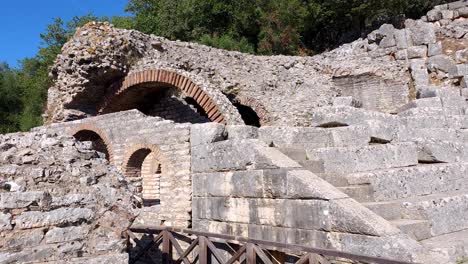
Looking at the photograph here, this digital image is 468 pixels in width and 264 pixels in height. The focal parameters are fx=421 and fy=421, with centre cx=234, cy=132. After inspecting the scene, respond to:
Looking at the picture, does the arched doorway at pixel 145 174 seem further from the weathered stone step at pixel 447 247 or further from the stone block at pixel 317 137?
the weathered stone step at pixel 447 247

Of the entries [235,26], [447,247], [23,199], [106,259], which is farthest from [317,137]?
[235,26]

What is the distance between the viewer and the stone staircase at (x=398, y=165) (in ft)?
15.0

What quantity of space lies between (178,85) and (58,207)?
6446 millimetres

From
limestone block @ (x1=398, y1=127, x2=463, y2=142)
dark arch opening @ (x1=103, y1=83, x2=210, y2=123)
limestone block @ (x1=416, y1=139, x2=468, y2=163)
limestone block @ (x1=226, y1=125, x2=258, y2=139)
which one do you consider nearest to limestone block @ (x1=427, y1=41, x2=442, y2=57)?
limestone block @ (x1=398, y1=127, x2=463, y2=142)

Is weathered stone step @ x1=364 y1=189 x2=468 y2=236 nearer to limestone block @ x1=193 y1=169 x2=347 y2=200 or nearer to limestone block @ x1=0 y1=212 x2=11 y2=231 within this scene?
limestone block @ x1=193 y1=169 x2=347 y2=200

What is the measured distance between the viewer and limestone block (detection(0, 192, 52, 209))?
322cm

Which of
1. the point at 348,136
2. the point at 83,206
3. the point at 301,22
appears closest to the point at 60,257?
the point at 83,206

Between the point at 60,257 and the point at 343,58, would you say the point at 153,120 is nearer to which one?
the point at 60,257

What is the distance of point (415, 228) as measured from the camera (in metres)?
4.38

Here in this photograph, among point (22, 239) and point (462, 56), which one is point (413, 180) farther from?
point (462, 56)

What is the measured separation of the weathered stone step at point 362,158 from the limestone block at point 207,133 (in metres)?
1.31

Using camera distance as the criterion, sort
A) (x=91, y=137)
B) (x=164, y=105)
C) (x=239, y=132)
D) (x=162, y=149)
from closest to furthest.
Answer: (x=239, y=132)
(x=162, y=149)
(x=91, y=137)
(x=164, y=105)

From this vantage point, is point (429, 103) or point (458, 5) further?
point (458, 5)

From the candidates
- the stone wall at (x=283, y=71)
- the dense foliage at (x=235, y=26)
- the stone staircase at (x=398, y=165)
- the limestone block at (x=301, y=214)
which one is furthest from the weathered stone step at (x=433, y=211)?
the dense foliage at (x=235, y=26)
